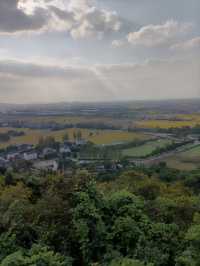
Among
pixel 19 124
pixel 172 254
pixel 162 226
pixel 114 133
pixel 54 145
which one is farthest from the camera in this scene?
pixel 19 124

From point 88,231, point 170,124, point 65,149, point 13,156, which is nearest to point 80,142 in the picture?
point 65,149

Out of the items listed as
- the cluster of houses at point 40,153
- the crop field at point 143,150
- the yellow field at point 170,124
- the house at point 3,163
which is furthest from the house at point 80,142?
the yellow field at point 170,124

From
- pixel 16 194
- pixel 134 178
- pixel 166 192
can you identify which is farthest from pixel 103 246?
pixel 134 178

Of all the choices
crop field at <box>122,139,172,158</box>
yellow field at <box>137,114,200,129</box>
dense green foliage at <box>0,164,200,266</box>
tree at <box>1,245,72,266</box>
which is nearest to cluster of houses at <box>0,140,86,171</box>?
crop field at <box>122,139,172,158</box>

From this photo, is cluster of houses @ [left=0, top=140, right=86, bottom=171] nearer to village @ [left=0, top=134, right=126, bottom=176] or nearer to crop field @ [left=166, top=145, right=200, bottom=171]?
village @ [left=0, top=134, right=126, bottom=176]

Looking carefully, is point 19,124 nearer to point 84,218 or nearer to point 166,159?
point 166,159

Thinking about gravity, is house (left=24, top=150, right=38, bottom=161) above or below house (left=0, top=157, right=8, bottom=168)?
below

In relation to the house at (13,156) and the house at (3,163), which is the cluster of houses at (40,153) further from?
the house at (3,163)

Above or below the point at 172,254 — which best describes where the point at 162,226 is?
above

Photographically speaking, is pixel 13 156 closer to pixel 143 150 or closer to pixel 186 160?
pixel 143 150
